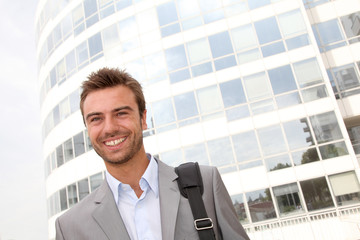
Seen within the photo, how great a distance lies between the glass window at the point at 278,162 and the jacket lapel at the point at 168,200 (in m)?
11.4

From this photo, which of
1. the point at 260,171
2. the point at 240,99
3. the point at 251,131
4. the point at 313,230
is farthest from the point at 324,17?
the point at 313,230

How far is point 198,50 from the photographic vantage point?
1455 centimetres

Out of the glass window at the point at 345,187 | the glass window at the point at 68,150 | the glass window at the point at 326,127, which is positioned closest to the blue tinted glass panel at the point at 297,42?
the glass window at the point at 326,127

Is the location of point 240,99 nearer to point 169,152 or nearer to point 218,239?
point 169,152

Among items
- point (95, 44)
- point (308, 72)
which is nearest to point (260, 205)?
point (308, 72)

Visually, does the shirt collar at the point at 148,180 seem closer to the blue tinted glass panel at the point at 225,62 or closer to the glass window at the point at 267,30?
the blue tinted glass panel at the point at 225,62

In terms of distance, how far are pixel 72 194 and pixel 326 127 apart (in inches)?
543

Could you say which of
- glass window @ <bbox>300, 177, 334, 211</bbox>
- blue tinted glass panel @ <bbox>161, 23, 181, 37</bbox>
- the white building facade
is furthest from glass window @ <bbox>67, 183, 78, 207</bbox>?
glass window @ <bbox>300, 177, 334, 211</bbox>

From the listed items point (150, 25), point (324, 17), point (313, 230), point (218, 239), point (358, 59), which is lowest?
point (313, 230)

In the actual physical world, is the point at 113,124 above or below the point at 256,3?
below

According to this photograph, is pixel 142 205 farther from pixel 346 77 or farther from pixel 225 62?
pixel 346 77

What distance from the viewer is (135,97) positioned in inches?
79.4

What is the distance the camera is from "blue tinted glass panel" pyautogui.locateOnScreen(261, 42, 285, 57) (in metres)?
13.6

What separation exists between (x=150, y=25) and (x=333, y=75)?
9985 millimetres
